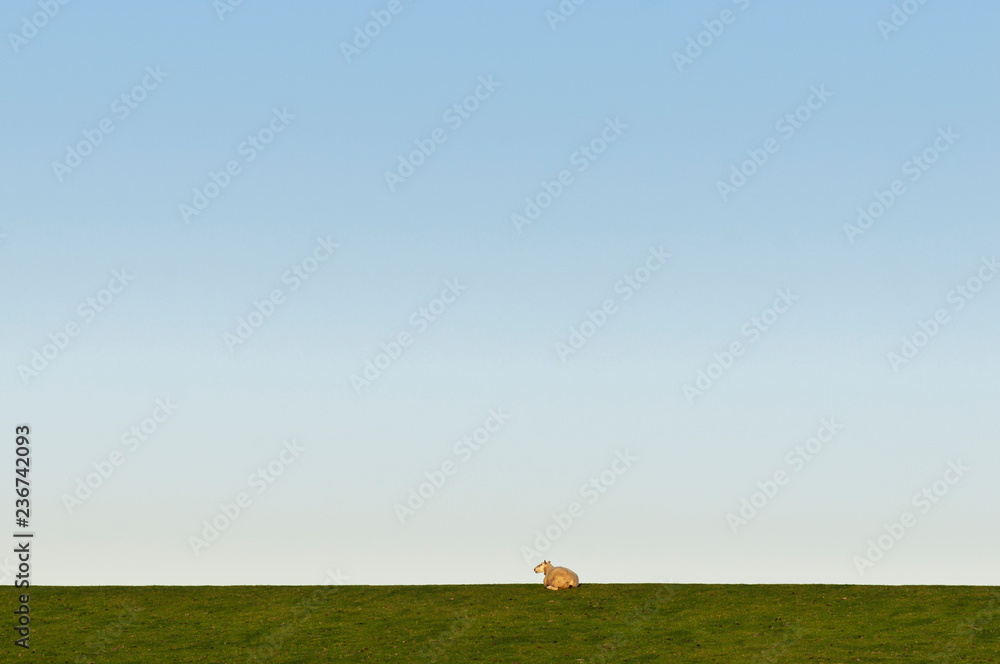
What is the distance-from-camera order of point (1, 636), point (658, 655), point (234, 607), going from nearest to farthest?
point (658, 655) < point (1, 636) < point (234, 607)

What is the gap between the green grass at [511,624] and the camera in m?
27.6

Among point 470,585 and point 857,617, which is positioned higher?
point 470,585

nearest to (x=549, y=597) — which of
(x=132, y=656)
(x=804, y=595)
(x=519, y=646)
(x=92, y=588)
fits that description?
(x=519, y=646)

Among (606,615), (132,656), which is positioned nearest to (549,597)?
(606,615)

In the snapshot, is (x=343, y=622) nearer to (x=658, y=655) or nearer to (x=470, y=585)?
(x=470, y=585)

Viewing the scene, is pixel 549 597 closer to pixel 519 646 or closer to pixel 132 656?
pixel 519 646

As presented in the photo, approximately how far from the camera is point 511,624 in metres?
29.9

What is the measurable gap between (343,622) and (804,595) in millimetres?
13092

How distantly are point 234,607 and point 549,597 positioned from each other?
8.95 m

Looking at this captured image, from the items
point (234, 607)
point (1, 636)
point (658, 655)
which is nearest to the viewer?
point (658, 655)

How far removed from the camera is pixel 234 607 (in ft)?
105

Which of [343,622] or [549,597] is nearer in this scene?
[343,622]

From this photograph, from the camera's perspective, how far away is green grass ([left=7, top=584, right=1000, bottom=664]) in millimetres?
27641

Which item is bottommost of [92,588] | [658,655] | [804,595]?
[658,655]
